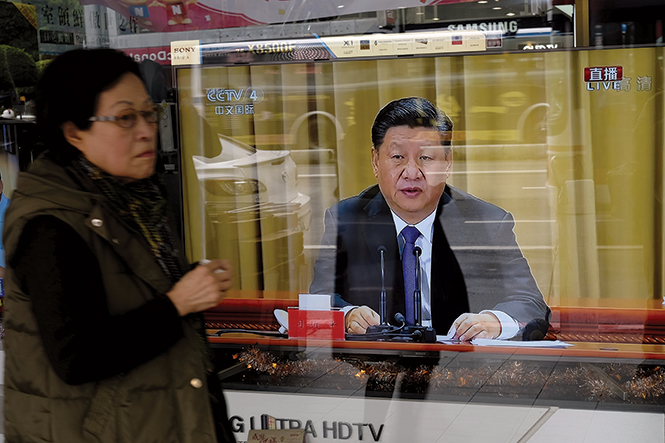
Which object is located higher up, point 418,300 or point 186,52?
point 186,52

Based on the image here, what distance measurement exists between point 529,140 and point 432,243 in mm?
757

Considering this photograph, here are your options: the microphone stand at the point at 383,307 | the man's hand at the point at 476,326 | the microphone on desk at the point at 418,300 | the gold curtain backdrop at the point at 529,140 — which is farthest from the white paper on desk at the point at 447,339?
the gold curtain backdrop at the point at 529,140

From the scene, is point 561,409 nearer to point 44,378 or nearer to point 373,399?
point 373,399

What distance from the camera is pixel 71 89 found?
141 cm

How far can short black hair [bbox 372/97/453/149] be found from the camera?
347 cm

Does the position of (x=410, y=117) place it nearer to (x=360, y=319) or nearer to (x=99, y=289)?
(x=360, y=319)

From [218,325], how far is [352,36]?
1873mm

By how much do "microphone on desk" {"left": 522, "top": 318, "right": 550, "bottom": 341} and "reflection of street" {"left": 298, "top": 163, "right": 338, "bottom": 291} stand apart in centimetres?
125

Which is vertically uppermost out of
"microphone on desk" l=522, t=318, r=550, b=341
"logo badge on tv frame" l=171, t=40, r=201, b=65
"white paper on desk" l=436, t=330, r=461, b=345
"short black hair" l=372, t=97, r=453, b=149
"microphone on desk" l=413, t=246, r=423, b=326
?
"logo badge on tv frame" l=171, t=40, r=201, b=65

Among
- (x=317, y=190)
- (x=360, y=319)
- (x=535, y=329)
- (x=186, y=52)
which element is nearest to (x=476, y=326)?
(x=535, y=329)

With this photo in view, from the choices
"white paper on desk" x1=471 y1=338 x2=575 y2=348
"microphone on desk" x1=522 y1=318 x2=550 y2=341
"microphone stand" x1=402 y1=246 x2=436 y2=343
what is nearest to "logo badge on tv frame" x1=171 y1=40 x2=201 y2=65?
"microphone stand" x1=402 y1=246 x2=436 y2=343

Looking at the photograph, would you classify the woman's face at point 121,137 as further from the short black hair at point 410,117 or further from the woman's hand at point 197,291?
the short black hair at point 410,117

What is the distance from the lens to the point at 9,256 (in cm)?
135

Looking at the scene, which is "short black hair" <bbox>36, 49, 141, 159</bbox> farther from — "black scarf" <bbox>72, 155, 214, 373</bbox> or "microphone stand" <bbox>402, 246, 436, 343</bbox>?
"microphone stand" <bbox>402, 246, 436, 343</bbox>
